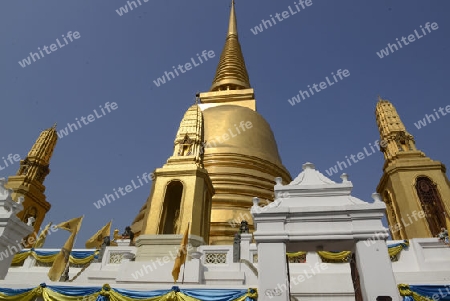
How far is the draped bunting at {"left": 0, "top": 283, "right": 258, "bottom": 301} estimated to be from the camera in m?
6.95

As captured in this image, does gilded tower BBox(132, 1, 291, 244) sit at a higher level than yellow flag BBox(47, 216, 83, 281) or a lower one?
higher

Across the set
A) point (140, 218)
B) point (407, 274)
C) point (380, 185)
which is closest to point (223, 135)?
point (140, 218)

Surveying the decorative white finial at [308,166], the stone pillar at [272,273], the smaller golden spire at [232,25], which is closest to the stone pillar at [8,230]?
the stone pillar at [272,273]

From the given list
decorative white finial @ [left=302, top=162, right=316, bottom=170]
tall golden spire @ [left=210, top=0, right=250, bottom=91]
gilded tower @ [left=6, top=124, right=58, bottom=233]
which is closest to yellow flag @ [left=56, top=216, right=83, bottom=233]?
decorative white finial @ [left=302, top=162, right=316, bottom=170]

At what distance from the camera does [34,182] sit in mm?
20547

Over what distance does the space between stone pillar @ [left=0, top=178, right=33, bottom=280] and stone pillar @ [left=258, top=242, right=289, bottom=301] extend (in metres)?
6.35

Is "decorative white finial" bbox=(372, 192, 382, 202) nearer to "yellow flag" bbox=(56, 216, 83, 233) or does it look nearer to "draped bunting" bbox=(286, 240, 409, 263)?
"draped bunting" bbox=(286, 240, 409, 263)

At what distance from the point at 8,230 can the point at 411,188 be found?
602 inches

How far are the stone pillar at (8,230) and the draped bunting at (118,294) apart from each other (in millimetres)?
1259

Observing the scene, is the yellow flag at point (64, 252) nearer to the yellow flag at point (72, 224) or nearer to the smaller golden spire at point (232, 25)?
the yellow flag at point (72, 224)

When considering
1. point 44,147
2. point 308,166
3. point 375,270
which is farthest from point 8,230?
point 44,147

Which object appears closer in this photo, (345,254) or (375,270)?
(375,270)

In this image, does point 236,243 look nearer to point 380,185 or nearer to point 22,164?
point 380,185

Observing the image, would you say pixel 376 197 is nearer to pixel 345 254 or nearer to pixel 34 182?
pixel 345 254
